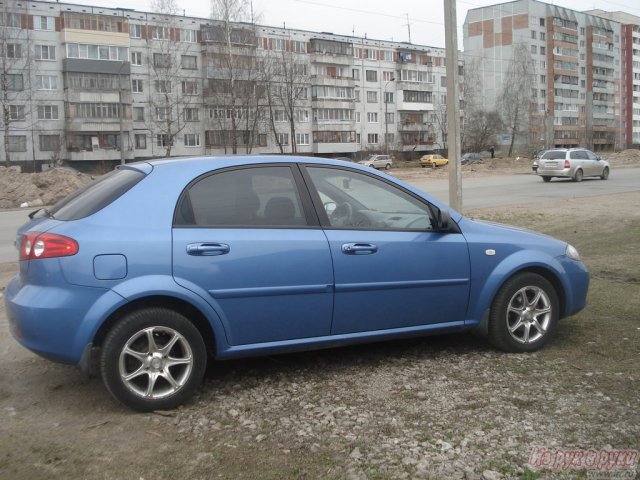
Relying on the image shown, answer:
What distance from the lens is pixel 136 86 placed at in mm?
65312

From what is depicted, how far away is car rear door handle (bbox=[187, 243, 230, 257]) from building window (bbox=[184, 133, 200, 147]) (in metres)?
64.4

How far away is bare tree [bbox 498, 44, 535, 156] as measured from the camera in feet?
284

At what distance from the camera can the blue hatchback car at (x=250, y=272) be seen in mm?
3795

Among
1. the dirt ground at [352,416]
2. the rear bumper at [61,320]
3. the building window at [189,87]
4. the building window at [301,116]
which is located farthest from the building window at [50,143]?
the rear bumper at [61,320]

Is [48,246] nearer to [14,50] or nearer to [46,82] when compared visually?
[14,50]

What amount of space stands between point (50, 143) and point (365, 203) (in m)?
62.3

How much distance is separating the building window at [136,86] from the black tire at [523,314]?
213 feet

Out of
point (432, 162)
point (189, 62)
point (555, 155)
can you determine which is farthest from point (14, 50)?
point (555, 155)

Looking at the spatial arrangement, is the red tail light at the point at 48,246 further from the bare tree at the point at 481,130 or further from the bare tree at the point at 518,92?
the bare tree at the point at 518,92

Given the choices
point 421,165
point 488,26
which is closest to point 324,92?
point 421,165

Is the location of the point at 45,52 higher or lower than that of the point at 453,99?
higher

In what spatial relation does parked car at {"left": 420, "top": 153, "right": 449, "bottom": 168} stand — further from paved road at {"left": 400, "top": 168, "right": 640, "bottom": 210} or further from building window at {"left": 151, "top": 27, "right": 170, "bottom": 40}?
paved road at {"left": 400, "top": 168, "right": 640, "bottom": 210}

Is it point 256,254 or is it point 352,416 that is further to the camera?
point 256,254

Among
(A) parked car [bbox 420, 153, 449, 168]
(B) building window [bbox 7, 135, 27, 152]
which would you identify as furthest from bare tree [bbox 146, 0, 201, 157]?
(A) parked car [bbox 420, 153, 449, 168]
